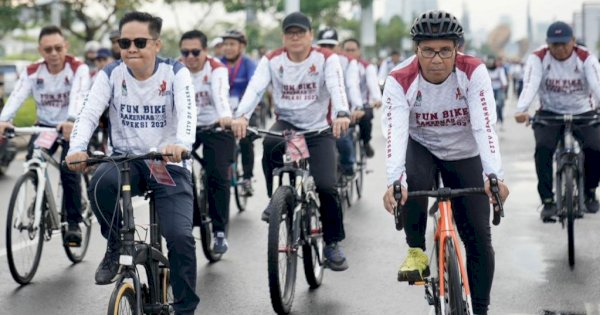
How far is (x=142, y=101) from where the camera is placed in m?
6.18

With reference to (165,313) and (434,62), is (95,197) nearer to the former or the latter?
(165,313)

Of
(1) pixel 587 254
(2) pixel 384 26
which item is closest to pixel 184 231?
(1) pixel 587 254

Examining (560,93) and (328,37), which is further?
(328,37)

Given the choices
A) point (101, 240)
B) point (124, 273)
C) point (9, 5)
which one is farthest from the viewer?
point (9, 5)

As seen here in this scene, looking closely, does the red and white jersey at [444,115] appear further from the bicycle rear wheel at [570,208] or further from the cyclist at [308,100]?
the bicycle rear wheel at [570,208]

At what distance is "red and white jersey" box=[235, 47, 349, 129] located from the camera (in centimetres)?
823

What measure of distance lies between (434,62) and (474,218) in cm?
88

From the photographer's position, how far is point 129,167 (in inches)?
226

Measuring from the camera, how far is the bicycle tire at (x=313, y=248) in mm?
7691

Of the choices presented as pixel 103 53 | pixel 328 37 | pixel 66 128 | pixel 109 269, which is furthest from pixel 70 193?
pixel 328 37

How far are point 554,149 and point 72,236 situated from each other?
4.28 m

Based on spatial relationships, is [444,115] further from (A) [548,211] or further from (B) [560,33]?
(A) [548,211]

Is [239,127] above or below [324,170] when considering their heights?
above

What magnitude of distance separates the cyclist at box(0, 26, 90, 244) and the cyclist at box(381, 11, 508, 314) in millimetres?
3612
